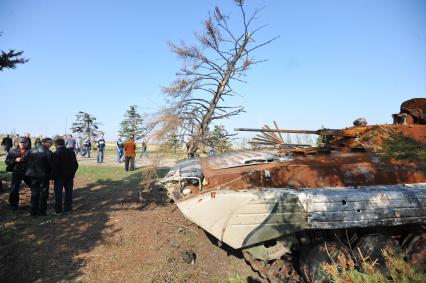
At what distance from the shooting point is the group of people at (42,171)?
23.0 feet

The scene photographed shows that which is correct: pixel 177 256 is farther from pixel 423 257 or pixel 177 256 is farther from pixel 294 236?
pixel 423 257

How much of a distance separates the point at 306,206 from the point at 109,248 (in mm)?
3300

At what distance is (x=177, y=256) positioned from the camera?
18.2ft

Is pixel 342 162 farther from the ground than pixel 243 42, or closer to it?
closer to it

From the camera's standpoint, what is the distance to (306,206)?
455 cm

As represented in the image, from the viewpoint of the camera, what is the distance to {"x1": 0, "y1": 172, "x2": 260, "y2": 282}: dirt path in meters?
4.84

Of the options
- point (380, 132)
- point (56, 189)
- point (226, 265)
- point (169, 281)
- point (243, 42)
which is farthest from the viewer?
point (243, 42)

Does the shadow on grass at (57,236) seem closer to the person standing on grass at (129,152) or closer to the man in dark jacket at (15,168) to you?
the man in dark jacket at (15,168)

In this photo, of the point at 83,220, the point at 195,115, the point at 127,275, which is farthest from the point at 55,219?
the point at 195,115

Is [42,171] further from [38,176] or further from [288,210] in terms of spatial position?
[288,210]

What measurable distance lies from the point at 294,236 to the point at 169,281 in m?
1.89

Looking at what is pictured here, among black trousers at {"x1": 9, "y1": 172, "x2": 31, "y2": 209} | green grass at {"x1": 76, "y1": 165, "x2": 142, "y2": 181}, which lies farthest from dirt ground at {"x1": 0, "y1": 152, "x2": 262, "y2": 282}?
green grass at {"x1": 76, "y1": 165, "x2": 142, "y2": 181}

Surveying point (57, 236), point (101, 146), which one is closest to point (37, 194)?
point (57, 236)

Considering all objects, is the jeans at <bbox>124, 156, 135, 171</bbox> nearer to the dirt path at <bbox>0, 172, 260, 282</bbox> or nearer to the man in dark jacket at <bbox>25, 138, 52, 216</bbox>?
the dirt path at <bbox>0, 172, 260, 282</bbox>
